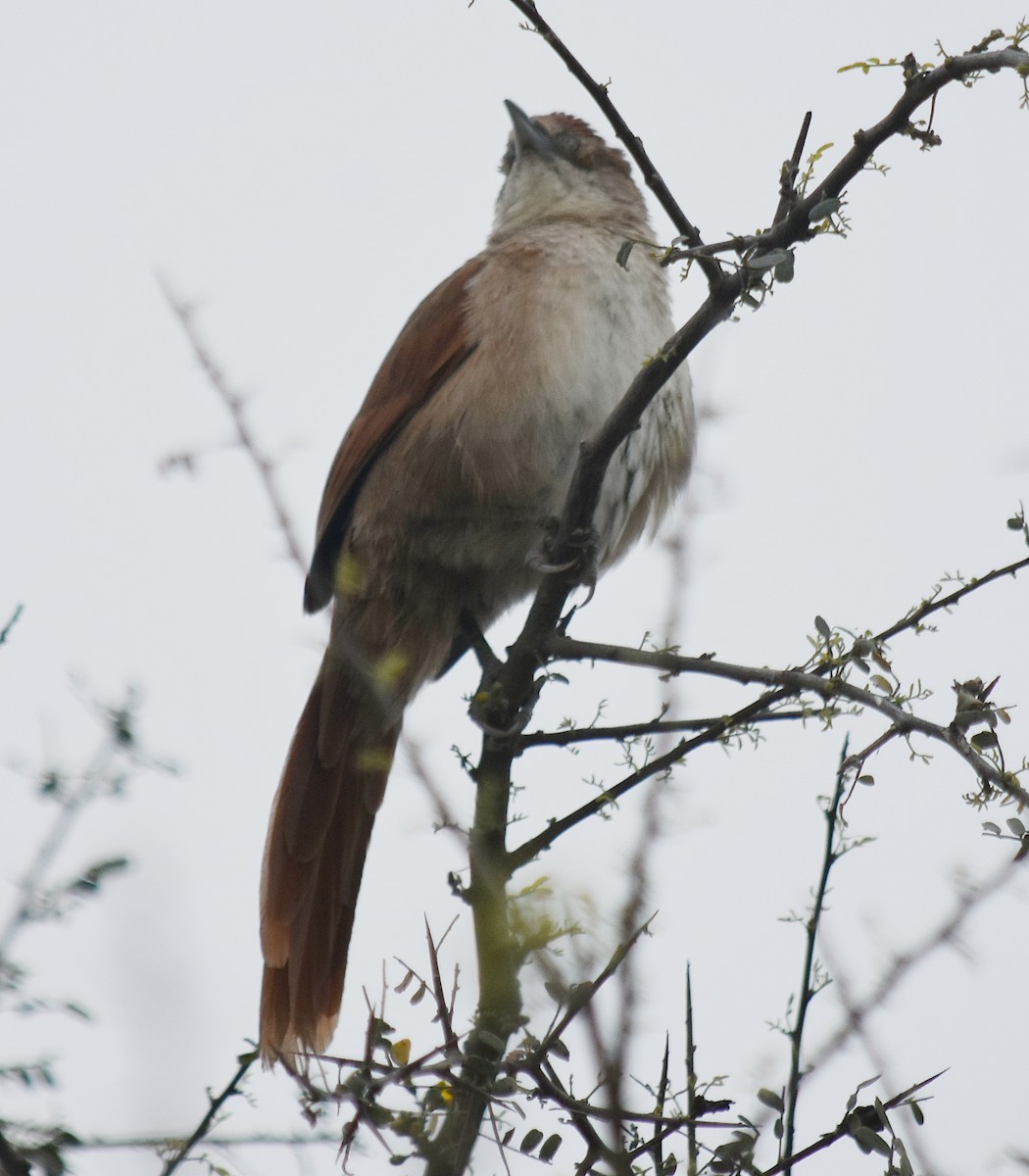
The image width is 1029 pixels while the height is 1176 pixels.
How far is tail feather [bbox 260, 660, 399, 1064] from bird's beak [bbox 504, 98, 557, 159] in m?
2.04

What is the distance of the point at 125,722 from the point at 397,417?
1803 mm

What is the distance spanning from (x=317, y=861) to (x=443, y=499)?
104 cm

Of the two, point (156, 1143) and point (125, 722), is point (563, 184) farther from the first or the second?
point (156, 1143)

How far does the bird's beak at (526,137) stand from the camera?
16.5 feet

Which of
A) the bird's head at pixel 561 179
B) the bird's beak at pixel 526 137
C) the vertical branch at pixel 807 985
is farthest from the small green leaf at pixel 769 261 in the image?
the bird's beak at pixel 526 137

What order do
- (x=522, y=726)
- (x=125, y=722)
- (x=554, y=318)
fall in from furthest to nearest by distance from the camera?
(x=554, y=318), (x=522, y=726), (x=125, y=722)

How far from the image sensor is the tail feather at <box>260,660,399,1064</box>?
3.79m

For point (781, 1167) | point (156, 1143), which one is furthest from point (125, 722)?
point (781, 1167)

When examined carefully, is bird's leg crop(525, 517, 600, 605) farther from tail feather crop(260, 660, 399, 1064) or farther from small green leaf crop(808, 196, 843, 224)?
small green leaf crop(808, 196, 843, 224)

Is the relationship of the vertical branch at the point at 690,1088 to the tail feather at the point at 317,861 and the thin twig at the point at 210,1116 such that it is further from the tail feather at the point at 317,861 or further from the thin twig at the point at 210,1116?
the tail feather at the point at 317,861

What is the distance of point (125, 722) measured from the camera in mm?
2611

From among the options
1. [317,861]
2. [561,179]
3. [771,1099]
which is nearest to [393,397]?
[561,179]

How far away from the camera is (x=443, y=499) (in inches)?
158

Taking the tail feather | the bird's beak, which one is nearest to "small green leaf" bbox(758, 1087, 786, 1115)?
the tail feather
